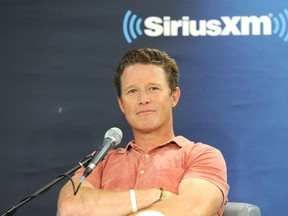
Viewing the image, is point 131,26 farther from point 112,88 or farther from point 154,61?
point 154,61

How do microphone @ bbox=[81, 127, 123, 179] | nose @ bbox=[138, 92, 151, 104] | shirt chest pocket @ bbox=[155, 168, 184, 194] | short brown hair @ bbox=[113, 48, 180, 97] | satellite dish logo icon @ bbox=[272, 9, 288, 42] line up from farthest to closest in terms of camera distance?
1. satellite dish logo icon @ bbox=[272, 9, 288, 42]
2. short brown hair @ bbox=[113, 48, 180, 97]
3. nose @ bbox=[138, 92, 151, 104]
4. shirt chest pocket @ bbox=[155, 168, 184, 194]
5. microphone @ bbox=[81, 127, 123, 179]

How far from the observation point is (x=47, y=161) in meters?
3.85

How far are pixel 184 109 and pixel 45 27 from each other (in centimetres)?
102

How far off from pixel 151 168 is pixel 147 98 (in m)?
0.37

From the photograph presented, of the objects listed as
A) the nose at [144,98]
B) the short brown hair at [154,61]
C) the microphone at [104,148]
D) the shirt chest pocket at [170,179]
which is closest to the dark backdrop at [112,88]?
Answer: the short brown hair at [154,61]

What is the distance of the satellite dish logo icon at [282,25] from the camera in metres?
3.72

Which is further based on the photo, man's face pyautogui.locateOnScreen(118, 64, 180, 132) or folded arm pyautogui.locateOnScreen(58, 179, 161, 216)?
man's face pyautogui.locateOnScreen(118, 64, 180, 132)

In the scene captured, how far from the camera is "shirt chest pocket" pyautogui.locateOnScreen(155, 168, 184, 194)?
3084 mm

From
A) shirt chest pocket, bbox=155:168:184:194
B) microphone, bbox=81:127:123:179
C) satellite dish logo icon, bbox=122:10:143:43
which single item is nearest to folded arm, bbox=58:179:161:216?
shirt chest pocket, bbox=155:168:184:194

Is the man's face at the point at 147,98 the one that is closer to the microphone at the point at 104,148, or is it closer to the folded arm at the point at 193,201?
the folded arm at the point at 193,201

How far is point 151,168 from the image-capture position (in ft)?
10.4

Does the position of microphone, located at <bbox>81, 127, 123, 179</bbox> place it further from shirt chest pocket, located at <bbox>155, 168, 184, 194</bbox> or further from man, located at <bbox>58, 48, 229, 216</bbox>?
shirt chest pocket, located at <bbox>155, 168, 184, 194</bbox>

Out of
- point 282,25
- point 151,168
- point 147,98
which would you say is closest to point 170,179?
point 151,168

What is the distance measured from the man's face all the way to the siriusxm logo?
1.69 ft
